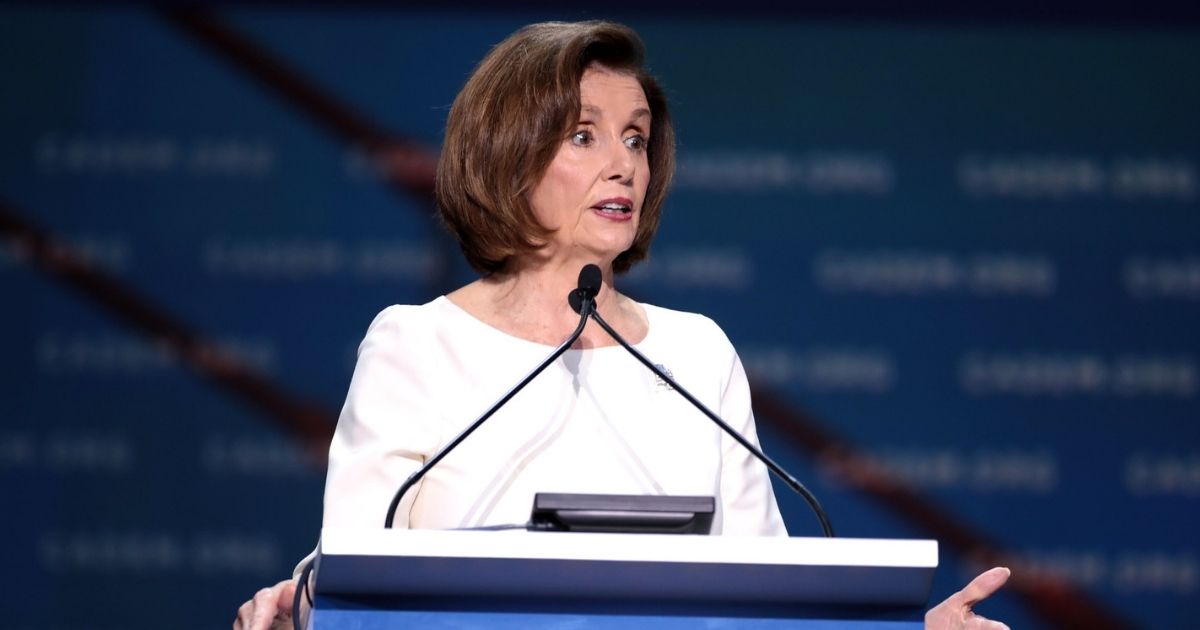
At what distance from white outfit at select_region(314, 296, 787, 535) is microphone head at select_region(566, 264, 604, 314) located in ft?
0.83

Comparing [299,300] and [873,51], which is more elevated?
[873,51]

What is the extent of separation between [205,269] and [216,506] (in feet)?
1.81

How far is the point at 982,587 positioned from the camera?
147 centimetres

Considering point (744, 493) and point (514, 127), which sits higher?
point (514, 127)

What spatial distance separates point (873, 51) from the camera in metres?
3.62

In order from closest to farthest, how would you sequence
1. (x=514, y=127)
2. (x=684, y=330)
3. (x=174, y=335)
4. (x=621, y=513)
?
(x=621, y=513) < (x=514, y=127) < (x=684, y=330) < (x=174, y=335)

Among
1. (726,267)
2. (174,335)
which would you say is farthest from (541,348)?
(174,335)

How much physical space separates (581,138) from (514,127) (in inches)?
3.6

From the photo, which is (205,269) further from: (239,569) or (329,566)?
(329,566)

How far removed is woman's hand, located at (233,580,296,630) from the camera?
151cm

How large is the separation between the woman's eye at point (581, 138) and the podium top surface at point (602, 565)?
32.3 inches

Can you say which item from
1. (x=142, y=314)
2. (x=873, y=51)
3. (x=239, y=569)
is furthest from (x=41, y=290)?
(x=873, y=51)

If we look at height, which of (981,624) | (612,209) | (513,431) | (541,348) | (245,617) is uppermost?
(612,209)

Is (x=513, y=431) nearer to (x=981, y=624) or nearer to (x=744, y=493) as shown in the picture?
(x=744, y=493)
